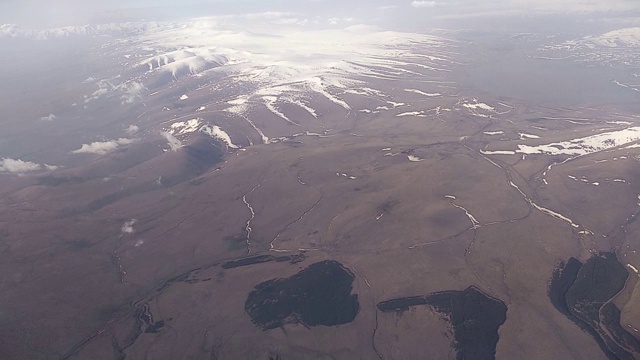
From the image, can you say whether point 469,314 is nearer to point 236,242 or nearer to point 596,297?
point 596,297

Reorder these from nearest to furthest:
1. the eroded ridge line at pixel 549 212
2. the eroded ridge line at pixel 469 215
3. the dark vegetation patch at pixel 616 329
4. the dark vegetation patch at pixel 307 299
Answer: the dark vegetation patch at pixel 616 329, the dark vegetation patch at pixel 307 299, the eroded ridge line at pixel 469 215, the eroded ridge line at pixel 549 212

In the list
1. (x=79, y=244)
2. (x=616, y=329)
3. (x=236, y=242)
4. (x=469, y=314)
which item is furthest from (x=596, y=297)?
(x=79, y=244)

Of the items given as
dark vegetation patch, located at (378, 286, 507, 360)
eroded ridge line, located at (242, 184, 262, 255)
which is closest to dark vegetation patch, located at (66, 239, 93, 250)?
eroded ridge line, located at (242, 184, 262, 255)

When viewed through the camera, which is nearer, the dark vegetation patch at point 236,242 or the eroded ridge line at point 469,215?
the dark vegetation patch at point 236,242

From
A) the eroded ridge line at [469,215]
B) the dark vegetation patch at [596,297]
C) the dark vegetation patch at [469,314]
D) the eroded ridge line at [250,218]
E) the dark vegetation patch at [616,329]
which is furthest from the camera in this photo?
the eroded ridge line at [469,215]

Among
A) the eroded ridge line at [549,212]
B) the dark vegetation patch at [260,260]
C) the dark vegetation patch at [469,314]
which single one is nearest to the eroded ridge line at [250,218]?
the dark vegetation patch at [260,260]

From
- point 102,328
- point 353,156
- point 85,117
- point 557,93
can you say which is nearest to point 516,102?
point 557,93

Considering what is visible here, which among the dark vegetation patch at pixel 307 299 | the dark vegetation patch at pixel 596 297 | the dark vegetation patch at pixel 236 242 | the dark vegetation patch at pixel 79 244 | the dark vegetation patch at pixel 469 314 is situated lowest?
the dark vegetation patch at pixel 79 244

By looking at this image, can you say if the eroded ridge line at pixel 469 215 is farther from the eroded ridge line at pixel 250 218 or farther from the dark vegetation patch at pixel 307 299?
the eroded ridge line at pixel 250 218
